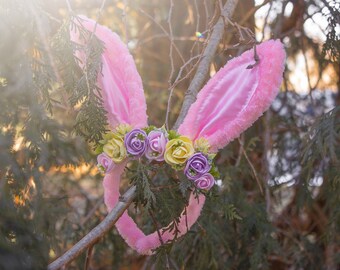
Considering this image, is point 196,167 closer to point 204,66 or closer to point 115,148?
point 115,148

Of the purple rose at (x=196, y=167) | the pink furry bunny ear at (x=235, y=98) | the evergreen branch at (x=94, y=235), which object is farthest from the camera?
the pink furry bunny ear at (x=235, y=98)

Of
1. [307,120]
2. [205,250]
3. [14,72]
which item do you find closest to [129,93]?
[14,72]

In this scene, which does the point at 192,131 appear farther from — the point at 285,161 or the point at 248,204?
the point at 285,161

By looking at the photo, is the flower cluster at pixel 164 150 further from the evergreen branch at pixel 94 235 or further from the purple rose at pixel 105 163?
the evergreen branch at pixel 94 235

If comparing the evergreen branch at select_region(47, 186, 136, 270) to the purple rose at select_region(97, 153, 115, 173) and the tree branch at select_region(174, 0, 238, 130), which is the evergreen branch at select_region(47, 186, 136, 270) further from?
the tree branch at select_region(174, 0, 238, 130)

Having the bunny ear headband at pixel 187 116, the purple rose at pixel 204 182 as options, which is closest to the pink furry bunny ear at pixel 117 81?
the bunny ear headband at pixel 187 116

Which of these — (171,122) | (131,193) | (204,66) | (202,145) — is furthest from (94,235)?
(171,122)
